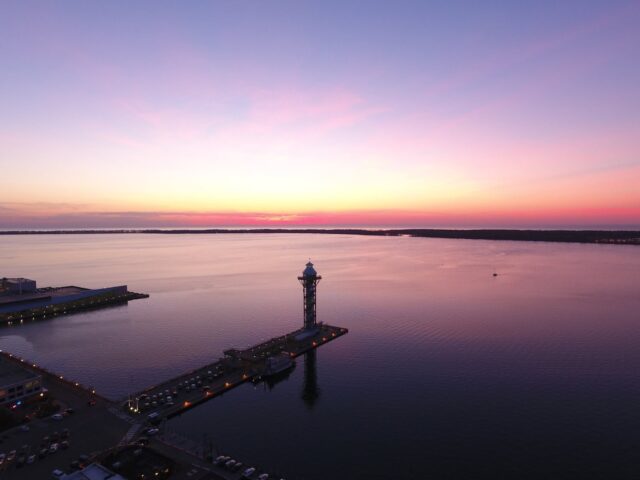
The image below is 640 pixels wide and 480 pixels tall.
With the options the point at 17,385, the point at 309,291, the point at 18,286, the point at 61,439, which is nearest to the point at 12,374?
the point at 17,385

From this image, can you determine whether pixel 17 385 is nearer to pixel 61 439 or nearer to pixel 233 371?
pixel 61 439

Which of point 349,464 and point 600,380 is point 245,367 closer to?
point 349,464

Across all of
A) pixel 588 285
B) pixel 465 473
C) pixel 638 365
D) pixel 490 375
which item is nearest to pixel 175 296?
pixel 490 375

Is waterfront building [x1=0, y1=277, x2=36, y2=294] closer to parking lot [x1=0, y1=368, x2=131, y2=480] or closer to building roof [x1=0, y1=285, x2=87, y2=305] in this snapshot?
building roof [x1=0, y1=285, x2=87, y2=305]

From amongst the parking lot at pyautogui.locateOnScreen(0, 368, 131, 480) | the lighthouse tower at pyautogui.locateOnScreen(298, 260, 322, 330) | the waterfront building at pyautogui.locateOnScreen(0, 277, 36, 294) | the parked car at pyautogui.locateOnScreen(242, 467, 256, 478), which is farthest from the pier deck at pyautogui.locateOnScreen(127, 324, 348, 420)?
the waterfront building at pyautogui.locateOnScreen(0, 277, 36, 294)

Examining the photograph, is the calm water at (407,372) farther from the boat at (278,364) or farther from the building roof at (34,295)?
the building roof at (34,295)

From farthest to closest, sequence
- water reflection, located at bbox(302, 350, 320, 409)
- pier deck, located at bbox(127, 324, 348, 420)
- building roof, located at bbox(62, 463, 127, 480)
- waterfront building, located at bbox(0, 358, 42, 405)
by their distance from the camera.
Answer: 1. water reflection, located at bbox(302, 350, 320, 409)
2. pier deck, located at bbox(127, 324, 348, 420)
3. waterfront building, located at bbox(0, 358, 42, 405)
4. building roof, located at bbox(62, 463, 127, 480)
